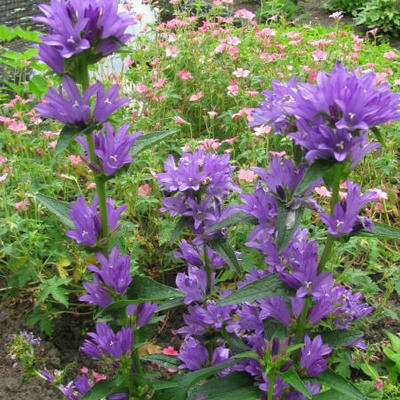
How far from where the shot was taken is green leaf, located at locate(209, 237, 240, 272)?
1314 millimetres

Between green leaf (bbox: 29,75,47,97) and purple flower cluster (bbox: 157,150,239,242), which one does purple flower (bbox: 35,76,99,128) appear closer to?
purple flower cluster (bbox: 157,150,239,242)

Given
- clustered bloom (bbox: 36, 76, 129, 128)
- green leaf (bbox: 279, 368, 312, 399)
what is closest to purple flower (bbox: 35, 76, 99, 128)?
clustered bloom (bbox: 36, 76, 129, 128)

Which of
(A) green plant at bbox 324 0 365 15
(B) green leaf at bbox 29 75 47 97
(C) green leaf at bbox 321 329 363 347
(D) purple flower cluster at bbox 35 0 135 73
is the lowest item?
(A) green plant at bbox 324 0 365 15

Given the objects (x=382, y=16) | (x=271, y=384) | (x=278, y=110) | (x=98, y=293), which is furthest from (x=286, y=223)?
(x=382, y=16)

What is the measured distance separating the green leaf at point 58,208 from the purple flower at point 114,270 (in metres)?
0.12

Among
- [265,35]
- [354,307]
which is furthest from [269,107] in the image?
[265,35]

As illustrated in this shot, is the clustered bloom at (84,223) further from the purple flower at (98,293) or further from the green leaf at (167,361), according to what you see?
the green leaf at (167,361)

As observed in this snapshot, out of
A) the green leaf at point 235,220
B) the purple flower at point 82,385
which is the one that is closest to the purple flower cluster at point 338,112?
the green leaf at point 235,220

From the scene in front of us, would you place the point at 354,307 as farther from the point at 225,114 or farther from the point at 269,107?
the point at 225,114

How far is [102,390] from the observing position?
52.9 inches

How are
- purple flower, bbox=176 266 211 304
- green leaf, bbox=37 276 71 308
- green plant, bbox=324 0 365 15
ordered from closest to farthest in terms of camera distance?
purple flower, bbox=176 266 211 304, green leaf, bbox=37 276 71 308, green plant, bbox=324 0 365 15

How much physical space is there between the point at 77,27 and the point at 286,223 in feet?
1.84

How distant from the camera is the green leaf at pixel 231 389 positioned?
4.12 ft

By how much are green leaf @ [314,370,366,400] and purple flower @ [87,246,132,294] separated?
19.1 inches
